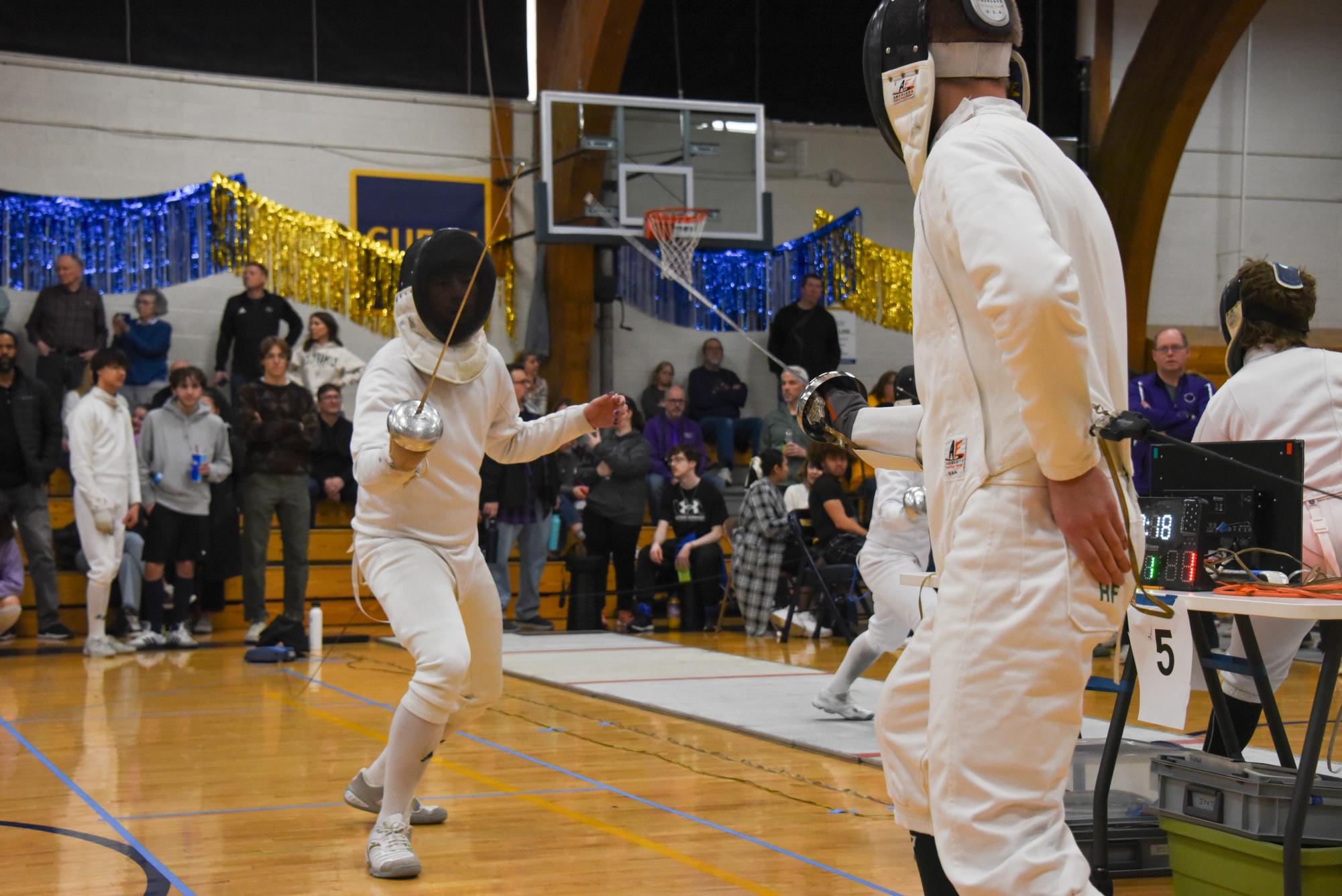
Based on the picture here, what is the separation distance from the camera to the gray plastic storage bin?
2.75 m

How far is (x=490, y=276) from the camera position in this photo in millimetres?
3766

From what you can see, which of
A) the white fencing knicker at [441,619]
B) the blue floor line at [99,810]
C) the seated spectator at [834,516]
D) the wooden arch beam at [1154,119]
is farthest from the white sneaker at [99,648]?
the wooden arch beam at [1154,119]

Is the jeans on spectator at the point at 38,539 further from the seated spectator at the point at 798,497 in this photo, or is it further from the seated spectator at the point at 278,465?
the seated spectator at the point at 798,497

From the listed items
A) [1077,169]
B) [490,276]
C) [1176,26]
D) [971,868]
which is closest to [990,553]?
[971,868]

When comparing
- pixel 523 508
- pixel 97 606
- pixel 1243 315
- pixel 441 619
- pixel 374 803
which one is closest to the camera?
pixel 441 619

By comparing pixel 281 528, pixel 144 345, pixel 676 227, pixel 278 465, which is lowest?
pixel 281 528

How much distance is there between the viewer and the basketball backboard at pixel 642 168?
1009 centimetres

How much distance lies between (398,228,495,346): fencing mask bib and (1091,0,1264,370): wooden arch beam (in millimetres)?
9241

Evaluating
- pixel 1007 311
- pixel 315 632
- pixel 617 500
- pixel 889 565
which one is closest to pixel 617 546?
pixel 617 500

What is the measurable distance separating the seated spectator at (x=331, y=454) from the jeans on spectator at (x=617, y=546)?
166cm

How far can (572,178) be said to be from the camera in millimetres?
10484

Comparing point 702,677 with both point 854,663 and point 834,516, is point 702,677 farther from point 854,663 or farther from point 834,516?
point 834,516

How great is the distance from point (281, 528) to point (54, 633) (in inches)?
61.2

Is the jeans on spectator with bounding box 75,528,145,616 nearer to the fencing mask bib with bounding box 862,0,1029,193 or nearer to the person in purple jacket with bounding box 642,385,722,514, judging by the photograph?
the person in purple jacket with bounding box 642,385,722,514
